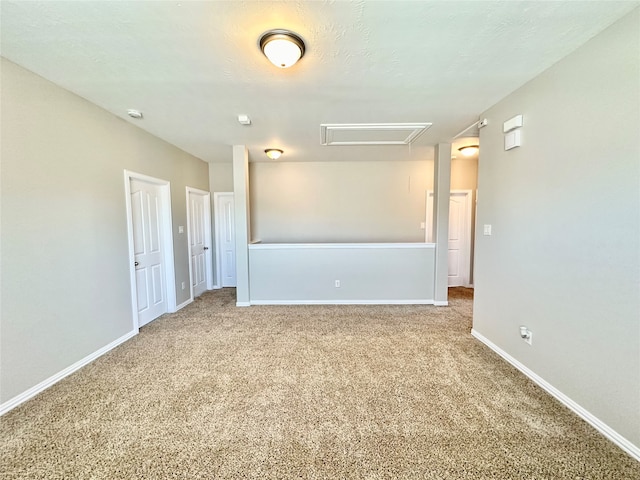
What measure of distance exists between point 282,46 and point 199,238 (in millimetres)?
4041

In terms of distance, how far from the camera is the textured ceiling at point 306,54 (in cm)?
145

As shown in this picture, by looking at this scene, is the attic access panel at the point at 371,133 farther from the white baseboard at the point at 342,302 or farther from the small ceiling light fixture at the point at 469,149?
the white baseboard at the point at 342,302

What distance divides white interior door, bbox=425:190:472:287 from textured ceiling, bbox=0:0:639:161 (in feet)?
8.35

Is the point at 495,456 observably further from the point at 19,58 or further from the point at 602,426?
the point at 19,58

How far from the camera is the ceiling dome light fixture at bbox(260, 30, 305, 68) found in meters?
1.60

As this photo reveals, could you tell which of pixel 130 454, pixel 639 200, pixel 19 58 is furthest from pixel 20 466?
pixel 639 200

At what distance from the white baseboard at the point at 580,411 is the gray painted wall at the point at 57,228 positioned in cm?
407

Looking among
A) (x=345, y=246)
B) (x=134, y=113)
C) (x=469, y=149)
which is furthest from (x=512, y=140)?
(x=134, y=113)

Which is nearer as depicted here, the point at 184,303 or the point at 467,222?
the point at 184,303

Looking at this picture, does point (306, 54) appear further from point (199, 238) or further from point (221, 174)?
point (199, 238)

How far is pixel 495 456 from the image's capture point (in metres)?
1.46

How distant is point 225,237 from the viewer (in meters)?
5.30

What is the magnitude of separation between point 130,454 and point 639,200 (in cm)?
327

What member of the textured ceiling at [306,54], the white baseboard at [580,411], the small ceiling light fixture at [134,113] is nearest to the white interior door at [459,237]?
the textured ceiling at [306,54]
